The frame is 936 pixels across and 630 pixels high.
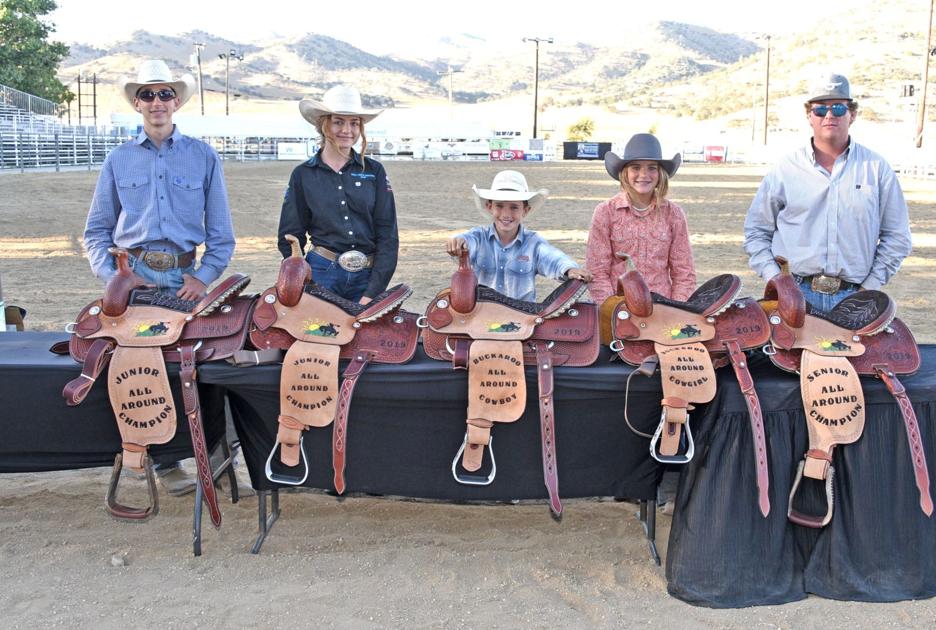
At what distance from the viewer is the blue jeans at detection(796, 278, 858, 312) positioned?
11.2 ft

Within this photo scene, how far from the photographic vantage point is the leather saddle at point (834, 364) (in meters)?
2.66

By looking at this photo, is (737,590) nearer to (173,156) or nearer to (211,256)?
(211,256)

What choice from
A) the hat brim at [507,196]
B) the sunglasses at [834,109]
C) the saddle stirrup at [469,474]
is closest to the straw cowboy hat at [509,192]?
the hat brim at [507,196]

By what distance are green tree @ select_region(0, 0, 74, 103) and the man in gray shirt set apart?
38.5 meters

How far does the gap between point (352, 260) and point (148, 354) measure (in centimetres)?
98

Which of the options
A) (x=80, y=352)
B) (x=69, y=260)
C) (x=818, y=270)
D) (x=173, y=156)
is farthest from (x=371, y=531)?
(x=69, y=260)

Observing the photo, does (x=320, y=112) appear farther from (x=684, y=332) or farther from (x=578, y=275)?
(x=684, y=332)

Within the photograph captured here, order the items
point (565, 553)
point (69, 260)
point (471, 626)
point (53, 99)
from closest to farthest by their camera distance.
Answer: point (471, 626)
point (565, 553)
point (69, 260)
point (53, 99)

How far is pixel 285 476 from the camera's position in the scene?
118 inches

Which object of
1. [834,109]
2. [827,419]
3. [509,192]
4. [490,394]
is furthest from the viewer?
[509,192]

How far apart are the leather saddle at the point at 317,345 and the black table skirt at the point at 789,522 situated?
3.57 feet

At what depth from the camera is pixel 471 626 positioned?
261 centimetres

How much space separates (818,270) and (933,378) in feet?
2.27

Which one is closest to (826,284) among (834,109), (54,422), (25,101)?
(834,109)
